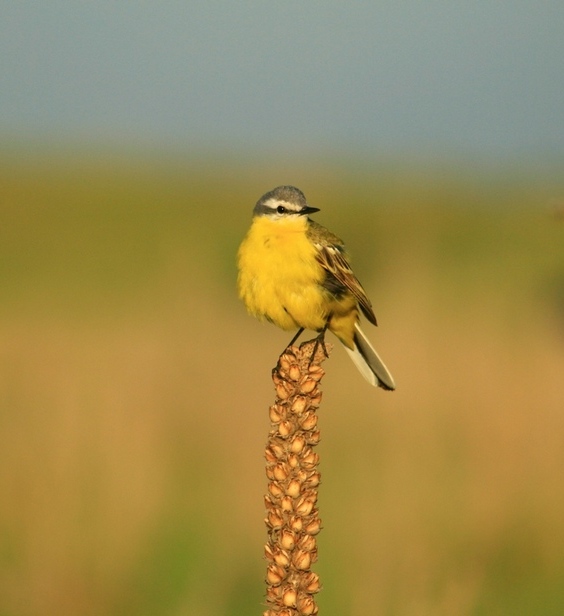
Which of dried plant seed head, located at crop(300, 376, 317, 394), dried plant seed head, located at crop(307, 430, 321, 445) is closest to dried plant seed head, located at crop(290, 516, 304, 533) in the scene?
dried plant seed head, located at crop(307, 430, 321, 445)

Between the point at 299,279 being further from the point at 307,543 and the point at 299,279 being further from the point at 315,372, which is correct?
the point at 307,543

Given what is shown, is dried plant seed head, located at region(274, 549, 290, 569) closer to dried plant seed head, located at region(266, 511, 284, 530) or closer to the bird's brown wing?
dried plant seed head, located at region(266, 511, 284, 530)

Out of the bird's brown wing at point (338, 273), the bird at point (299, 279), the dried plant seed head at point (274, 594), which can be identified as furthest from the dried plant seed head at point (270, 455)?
the bird's brown wing at point (338, 273)

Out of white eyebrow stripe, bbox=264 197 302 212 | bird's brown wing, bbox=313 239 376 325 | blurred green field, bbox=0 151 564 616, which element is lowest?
blurred green field, bbox=0 151 564 616

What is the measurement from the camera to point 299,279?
18.2ft

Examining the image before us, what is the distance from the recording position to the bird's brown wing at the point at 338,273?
576cm

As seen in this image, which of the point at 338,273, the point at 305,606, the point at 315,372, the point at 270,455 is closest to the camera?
the point at 305,606

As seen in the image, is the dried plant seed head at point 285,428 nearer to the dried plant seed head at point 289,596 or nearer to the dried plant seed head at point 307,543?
the dried plant seed head at point 307,543

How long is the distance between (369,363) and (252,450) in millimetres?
1728

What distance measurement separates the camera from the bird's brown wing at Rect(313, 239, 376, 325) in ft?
18.9

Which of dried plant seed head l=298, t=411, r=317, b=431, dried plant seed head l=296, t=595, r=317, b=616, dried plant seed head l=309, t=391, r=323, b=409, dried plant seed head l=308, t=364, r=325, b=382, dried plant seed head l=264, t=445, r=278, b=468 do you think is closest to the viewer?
dried plant seed head l=296, t=595, r=317, b=616

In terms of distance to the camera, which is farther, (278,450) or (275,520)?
(278,450)

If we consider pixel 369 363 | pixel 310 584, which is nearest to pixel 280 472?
pixel 310 584

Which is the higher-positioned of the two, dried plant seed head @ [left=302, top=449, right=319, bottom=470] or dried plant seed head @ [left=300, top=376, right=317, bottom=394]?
dried plant seed head @ [left=300, top=376, right=317, bottom=394]
